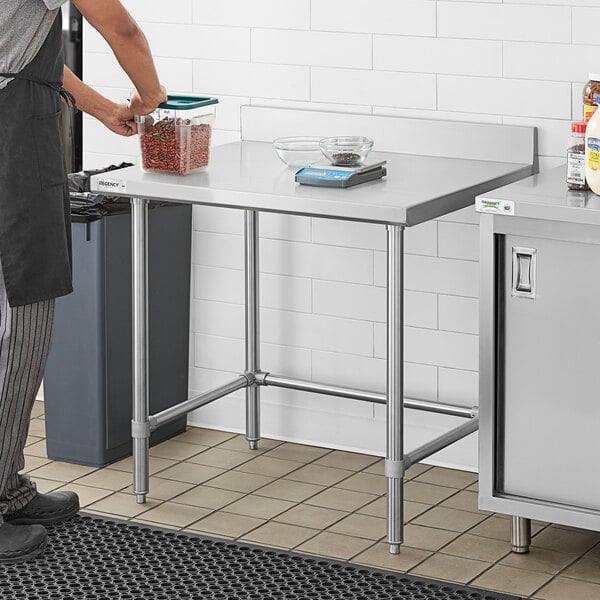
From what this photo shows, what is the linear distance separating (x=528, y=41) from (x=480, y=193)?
540mm

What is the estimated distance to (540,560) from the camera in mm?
3561

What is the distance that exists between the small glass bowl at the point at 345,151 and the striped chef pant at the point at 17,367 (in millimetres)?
868

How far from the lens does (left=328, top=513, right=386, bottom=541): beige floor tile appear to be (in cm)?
375

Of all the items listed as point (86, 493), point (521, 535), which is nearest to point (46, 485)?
point (86, 493)

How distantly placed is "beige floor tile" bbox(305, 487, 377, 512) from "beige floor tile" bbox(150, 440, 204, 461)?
0.56 metres

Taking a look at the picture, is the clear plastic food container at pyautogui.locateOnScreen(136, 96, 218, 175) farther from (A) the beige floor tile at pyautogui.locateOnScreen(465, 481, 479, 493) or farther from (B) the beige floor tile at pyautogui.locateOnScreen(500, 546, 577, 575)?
(B) the beige floor tile at pyautogui.locateOnScreen(500, 546, 577, 575)

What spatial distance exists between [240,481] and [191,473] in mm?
178

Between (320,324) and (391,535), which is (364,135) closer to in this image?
(320,324)

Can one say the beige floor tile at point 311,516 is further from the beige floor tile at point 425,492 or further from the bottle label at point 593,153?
the bottle label at point 593,153

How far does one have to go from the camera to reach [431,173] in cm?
384

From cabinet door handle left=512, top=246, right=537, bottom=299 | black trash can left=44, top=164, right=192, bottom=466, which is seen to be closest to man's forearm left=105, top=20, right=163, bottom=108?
black trash can left=44, top=164, right=192, bottom=466

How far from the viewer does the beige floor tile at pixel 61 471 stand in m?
4.20

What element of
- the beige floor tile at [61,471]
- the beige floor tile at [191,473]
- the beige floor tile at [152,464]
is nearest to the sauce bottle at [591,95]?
the beige floor tile at [191,473]

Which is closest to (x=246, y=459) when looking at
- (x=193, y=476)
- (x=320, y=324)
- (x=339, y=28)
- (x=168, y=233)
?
(x=193, y=476)
